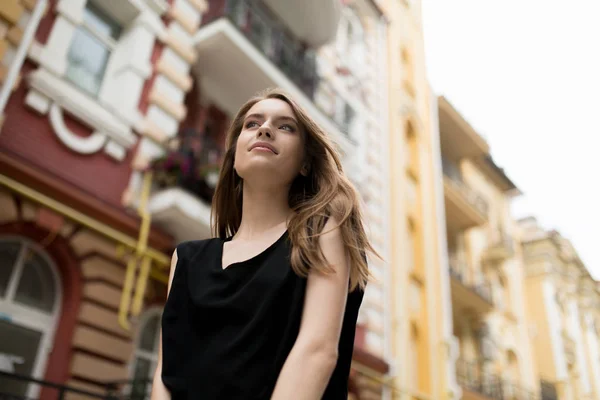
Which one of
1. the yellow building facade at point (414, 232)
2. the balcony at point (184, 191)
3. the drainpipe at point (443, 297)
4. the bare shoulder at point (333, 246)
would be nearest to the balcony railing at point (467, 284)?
the drainpipe at point (443, 297)

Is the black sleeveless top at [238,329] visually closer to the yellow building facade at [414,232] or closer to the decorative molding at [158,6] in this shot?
the decorative molding at [158,6]

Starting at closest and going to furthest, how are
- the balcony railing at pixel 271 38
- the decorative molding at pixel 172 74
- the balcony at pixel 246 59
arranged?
the decorative molding at pixel 172 74, the balcony at pixel 246 59, the balcony railing at pixel 271 38

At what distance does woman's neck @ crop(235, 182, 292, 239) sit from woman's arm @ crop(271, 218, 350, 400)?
0.88 ft

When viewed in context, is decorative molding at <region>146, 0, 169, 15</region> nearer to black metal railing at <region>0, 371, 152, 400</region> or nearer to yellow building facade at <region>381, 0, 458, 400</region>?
black metal railing at <region>0, 371, 152, 400</region>

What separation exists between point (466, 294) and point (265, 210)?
16450 millimetres

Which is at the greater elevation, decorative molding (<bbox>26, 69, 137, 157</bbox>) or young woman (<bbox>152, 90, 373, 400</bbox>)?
decorative molding (<bbox>26, 69, 137, 157</bbox>)

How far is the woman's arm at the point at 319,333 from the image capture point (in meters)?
1.25

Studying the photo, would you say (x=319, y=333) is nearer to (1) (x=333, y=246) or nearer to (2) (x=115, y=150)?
(1) (x=333, y=246)

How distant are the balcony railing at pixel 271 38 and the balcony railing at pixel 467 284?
7764 millimetres

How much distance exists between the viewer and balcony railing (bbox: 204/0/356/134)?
921cm

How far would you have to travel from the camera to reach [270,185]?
167 centimetres

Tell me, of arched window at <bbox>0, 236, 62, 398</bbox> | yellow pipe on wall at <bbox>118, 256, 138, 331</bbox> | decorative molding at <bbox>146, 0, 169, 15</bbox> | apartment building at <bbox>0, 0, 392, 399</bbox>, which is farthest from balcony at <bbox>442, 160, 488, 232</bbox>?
arched window at <bbox>0, 236, 62, 398</bbox>

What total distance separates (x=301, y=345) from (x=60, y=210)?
534 cm

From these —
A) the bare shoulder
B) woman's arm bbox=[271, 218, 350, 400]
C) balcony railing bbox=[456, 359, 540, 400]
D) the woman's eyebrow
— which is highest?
balcony railing bbox=[456, 359, 540, 400]
